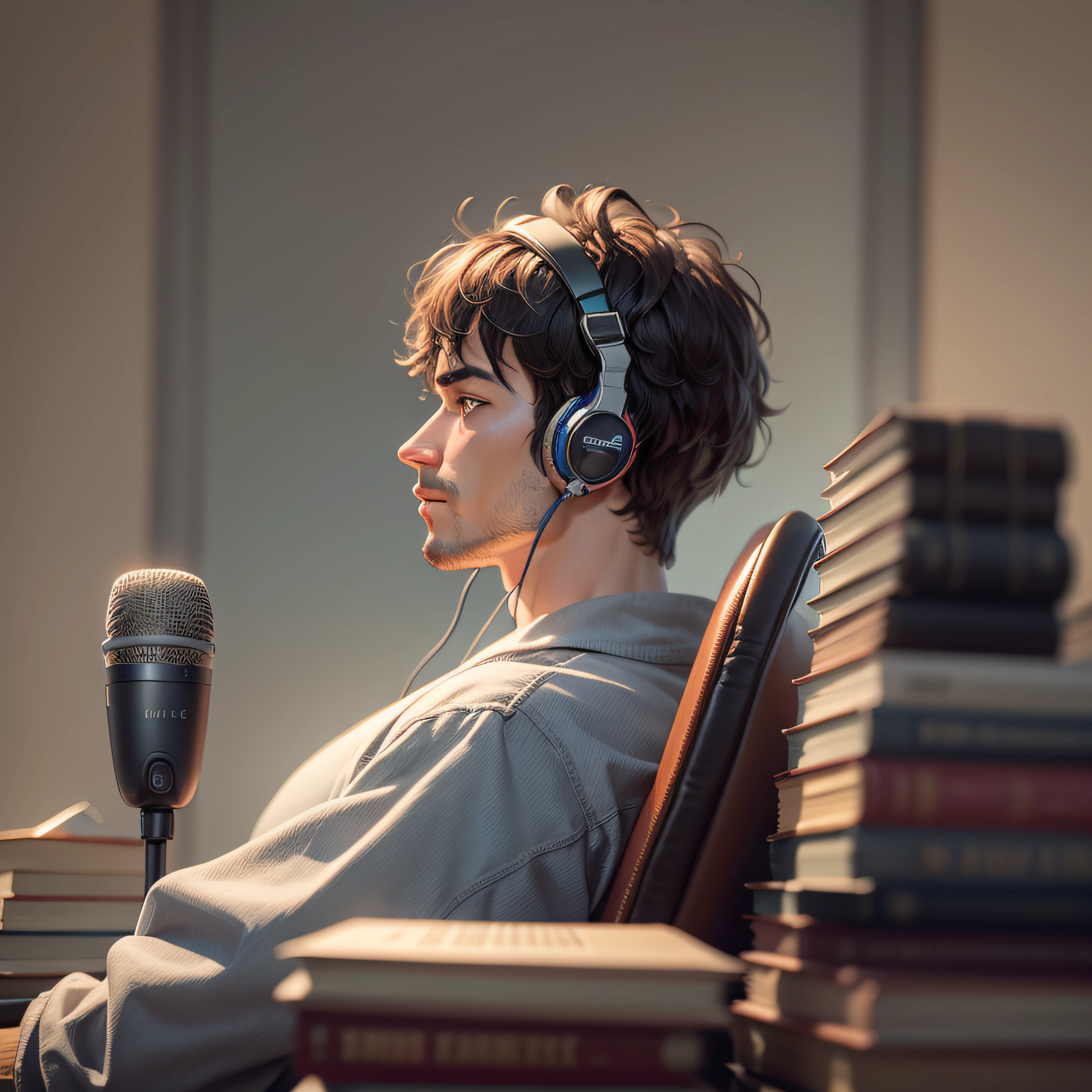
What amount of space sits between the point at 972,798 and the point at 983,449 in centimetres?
18

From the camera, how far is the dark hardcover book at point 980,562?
0.50 m

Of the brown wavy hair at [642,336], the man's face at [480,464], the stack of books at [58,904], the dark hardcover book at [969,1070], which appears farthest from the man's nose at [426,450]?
the dark hardcover book at [969,1070]

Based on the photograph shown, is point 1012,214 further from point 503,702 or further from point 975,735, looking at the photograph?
point 975,735

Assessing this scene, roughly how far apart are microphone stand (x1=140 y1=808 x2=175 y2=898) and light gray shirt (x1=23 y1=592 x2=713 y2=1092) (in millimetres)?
224

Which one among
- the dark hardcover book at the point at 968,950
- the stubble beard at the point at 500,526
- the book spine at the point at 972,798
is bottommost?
the dark hardcover book at the point at 968,950

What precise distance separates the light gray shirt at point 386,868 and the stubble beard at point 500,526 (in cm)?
25

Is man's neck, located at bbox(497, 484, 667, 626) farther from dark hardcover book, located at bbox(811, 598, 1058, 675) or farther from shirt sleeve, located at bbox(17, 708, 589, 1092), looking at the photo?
dark hardcover book, located at bbox(811, 598, 1058, 675)

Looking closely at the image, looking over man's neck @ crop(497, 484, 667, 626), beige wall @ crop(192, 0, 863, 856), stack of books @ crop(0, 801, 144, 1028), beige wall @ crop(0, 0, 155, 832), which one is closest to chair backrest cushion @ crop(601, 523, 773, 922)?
man's neck @ crop(497, 484, 667, 626)

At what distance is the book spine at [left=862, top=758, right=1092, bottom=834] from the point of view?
0.49m

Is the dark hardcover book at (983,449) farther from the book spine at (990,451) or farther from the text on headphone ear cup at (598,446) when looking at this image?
the text on headphone ear cup at (598,446)

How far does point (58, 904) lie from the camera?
1179mm

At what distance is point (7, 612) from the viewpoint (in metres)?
2.02

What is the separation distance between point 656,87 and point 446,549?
1446mm

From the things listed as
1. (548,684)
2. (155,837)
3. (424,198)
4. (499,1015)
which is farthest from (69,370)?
(499,1015)
